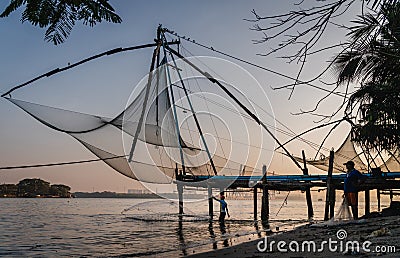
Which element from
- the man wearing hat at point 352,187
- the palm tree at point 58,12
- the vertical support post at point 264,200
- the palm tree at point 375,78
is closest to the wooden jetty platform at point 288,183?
the vertical support post at point 264,200

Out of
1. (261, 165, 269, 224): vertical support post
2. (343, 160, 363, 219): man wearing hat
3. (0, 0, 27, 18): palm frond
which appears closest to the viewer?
(0, 0, 27, 18): palm frond

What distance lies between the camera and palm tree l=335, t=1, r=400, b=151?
2516 mm

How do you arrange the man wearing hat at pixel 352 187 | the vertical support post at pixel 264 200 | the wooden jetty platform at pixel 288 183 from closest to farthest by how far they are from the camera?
the man wearing hat at pixel 352 187 < the wooden jetty platform at pixel 288 183 < the vertical support post at pixel 264 200

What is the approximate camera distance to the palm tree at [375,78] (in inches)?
99.0

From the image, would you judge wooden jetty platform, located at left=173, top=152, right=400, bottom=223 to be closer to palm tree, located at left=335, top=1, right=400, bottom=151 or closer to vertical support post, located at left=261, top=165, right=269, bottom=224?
vertical support post, located at left=261, top=165, right=269, bottom=224

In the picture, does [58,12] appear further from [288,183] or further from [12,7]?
[288,183]

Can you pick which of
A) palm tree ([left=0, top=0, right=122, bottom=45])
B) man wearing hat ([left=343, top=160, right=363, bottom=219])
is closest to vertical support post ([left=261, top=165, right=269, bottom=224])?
man wearing hat ([left=343, top=160, right=363, bottom=219])

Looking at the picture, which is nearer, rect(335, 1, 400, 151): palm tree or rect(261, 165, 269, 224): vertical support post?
rect(335, 1, 400, 151): palm tree

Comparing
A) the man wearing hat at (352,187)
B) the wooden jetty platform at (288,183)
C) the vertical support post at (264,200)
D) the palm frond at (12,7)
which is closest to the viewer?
the palm frond at (12,7)

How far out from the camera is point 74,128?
9320 millimetres

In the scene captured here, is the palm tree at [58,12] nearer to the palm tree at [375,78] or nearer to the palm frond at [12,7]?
the palm frond at [12,7]

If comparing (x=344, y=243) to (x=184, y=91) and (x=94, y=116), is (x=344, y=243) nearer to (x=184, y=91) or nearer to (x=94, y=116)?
(x=94, y=116)

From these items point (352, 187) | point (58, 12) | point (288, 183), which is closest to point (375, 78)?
point (352, 187)

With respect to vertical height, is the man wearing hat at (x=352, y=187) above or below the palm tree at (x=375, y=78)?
below
